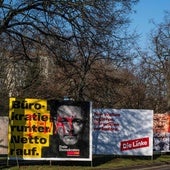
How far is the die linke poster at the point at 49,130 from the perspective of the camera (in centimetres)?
1903

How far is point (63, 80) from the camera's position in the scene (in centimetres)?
3022

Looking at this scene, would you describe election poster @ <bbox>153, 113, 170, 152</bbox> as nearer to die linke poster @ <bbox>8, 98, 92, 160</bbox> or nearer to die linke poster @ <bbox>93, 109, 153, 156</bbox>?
die linke poster @ <bbox>93, 109, 153, 156</bbox>

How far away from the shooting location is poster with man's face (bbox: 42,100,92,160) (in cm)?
1938

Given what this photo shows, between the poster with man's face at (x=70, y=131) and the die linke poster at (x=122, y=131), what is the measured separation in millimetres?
3248

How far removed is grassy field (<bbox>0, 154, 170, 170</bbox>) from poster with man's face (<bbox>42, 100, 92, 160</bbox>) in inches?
18.8

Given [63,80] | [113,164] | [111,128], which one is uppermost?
[63,80]

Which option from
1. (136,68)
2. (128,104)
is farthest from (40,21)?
(136,68)

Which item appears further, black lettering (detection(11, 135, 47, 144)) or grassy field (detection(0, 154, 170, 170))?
black lettering (detection(11, 135, 47, 144))

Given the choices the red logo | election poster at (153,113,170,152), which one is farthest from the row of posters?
election poster at (153,113,170,152)

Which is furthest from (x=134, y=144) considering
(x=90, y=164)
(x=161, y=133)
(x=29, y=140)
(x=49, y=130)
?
(x=29, y=140)

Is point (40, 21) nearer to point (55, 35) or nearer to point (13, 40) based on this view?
point (55, 35)

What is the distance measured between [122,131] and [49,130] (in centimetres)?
492

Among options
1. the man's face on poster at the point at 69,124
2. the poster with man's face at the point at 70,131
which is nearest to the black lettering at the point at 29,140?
the poster with man's face at the point at 70,131

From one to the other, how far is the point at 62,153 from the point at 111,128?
4298mm
